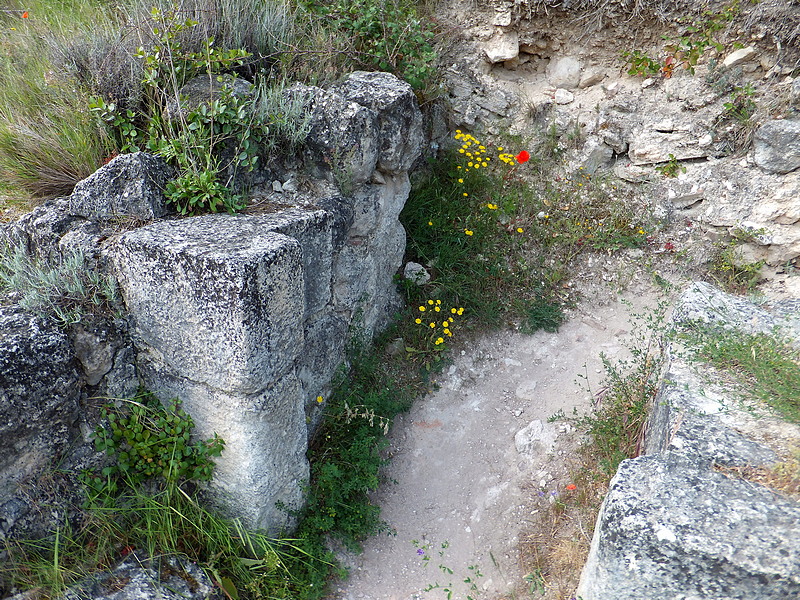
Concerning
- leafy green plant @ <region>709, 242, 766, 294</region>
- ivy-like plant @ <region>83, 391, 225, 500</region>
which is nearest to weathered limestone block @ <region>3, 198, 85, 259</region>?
ivy-like plant @ <region>83, 391, 225, 500</region>

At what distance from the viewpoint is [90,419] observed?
8.90 feet

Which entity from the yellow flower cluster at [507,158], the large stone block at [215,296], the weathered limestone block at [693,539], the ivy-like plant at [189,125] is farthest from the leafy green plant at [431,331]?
the weathered limestone block at [693,539]

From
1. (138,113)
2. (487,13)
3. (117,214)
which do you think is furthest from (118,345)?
(487,13)

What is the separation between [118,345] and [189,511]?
956 mm

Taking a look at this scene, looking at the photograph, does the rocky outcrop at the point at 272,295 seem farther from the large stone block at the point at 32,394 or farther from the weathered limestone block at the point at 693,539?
the weathered limestone block at the point at 693,539

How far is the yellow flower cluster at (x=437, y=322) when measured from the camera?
4406 millimetres

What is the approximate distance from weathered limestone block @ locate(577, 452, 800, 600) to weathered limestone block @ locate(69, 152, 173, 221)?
272cm

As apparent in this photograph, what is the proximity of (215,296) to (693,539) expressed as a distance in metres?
2.28

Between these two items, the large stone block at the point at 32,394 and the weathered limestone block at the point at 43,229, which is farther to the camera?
the weathered limestone block at the point at 43,229

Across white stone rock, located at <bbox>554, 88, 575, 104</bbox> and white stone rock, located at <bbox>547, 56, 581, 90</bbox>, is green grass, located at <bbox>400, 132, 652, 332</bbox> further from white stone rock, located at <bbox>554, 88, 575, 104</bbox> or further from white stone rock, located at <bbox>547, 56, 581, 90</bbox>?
white stone rock, located at <bbox>547, 56, 581, 90</bbox>

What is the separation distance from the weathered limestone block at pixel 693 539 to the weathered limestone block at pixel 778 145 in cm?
315

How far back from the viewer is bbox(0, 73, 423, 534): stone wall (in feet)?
8.45

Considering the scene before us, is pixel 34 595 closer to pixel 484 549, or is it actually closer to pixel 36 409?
pixel 36 409

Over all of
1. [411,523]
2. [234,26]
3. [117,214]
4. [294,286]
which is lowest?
[411,523]
